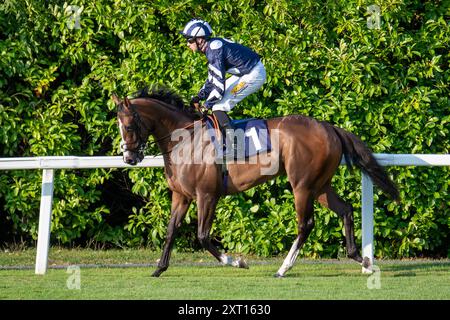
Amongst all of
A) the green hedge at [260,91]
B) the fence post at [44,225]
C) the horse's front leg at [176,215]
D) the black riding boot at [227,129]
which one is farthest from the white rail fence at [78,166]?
the black riding boot at [227,129]

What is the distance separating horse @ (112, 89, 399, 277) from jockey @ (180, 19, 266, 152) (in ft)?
0.77

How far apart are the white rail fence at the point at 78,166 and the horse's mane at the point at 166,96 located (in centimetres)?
69

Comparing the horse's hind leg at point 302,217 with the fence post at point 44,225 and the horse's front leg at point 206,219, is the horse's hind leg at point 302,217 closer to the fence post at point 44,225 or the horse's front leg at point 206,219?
the horse's front leg at point 206,219

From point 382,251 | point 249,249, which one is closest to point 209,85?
point 249,249

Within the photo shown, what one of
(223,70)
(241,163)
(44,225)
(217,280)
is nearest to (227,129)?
(241,163)

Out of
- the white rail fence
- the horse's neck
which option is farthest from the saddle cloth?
the white rail fence

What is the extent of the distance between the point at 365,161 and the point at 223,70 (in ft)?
5.28

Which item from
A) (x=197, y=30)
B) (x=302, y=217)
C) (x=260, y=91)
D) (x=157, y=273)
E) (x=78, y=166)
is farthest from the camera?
(x=260, y=91)

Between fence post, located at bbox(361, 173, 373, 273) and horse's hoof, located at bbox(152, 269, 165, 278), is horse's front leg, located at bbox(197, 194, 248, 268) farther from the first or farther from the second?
fence post, located at bbox(361, 173, 373, 273)

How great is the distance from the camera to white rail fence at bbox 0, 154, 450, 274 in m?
8.86

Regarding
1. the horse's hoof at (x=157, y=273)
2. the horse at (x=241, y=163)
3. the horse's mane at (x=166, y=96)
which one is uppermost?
the horse's mane at (x=166, y=96)

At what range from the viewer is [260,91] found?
405 inches

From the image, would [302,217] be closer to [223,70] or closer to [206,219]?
[206,219]

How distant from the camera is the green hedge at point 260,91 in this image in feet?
33.0
